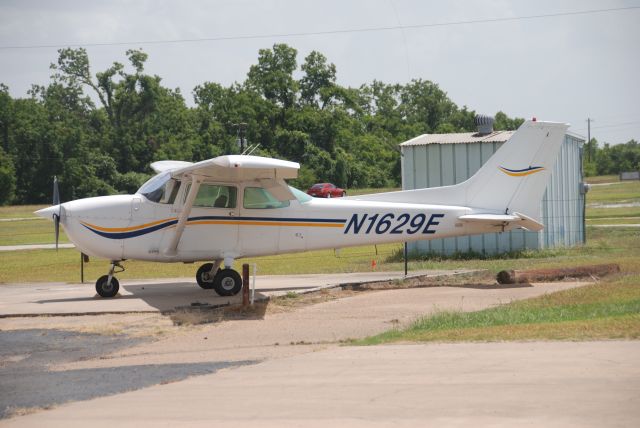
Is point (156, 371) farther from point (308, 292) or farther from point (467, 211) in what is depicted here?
point (467, 211)

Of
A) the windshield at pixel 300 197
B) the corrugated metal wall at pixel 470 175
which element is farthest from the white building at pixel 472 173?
the windshield at pixel 300 197

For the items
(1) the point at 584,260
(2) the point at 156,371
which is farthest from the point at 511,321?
→ (1) the point at 584,260

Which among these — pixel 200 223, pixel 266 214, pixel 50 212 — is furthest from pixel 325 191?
pixel 50 212

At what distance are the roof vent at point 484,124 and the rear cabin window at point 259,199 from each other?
1197 centimetres

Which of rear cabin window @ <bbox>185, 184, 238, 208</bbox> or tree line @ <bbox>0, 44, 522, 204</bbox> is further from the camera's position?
tree line @ <bbox>0, 44, 522, 204</bbox>

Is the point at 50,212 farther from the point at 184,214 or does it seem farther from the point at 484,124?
the point at 484,124

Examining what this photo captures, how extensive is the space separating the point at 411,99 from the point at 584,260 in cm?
8513

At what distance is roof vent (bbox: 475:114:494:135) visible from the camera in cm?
2727

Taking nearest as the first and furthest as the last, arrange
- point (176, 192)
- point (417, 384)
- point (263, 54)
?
point (417, 384) → point (176, 192) → point (263, 54)

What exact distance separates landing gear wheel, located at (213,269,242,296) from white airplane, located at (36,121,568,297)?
0.02 metres

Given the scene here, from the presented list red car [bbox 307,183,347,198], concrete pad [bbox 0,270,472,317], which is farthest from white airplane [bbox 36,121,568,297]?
red car [bbox 307,183,347,198]

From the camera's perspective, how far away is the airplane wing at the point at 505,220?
17.3 m

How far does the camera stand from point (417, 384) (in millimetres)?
8227

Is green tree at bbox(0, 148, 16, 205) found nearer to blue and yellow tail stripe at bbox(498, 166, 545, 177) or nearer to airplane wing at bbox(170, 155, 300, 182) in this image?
airplane wing at bbox(170, 155, 300, 182)
